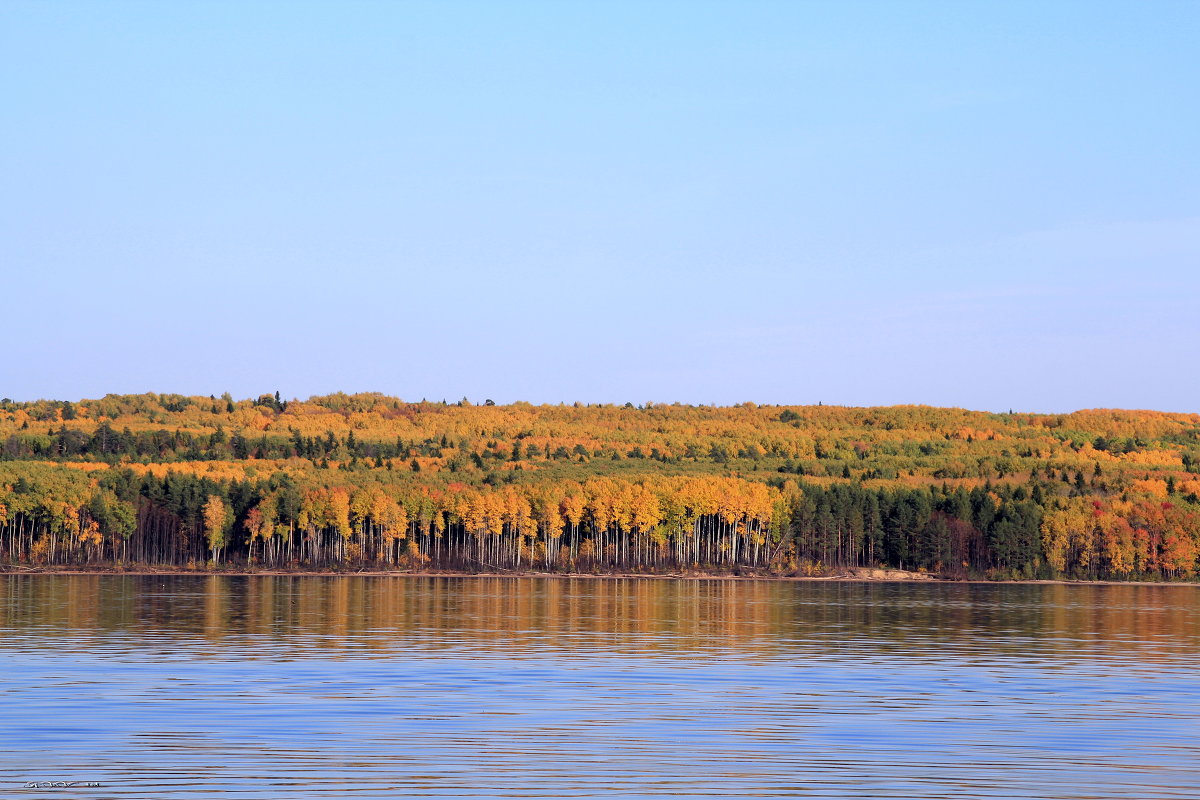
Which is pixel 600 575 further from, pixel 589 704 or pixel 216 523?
pixel 589 704

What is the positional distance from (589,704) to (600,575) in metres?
123

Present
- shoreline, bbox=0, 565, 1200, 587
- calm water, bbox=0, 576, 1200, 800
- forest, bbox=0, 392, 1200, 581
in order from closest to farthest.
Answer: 1. calm water, bbox=0, 576, 1200, 800
2. shoreline, bbox=0, 565, 1200, 587
3. forest, bbox=0, 392, 1200, 581

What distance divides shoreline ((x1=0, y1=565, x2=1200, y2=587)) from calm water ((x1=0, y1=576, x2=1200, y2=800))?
69722mm

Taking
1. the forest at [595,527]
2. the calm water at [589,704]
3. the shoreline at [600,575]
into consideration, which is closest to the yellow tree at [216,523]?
the forest at [595,527]

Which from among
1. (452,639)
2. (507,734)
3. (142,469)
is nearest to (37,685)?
(507,734)

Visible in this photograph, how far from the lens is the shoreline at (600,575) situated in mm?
153750

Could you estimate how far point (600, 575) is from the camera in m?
164

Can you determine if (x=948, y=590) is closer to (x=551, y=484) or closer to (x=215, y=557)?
(x=551, y=484)

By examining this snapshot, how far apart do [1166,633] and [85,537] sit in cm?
12100

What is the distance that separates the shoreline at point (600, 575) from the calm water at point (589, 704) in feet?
229

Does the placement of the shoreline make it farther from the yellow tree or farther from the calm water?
the calm water

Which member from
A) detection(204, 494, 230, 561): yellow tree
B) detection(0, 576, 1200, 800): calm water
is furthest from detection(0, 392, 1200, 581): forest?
detection(0, 576, 1200, 800): calm water

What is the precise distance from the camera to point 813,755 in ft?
106

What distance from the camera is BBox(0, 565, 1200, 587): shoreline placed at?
15375 centimetres
